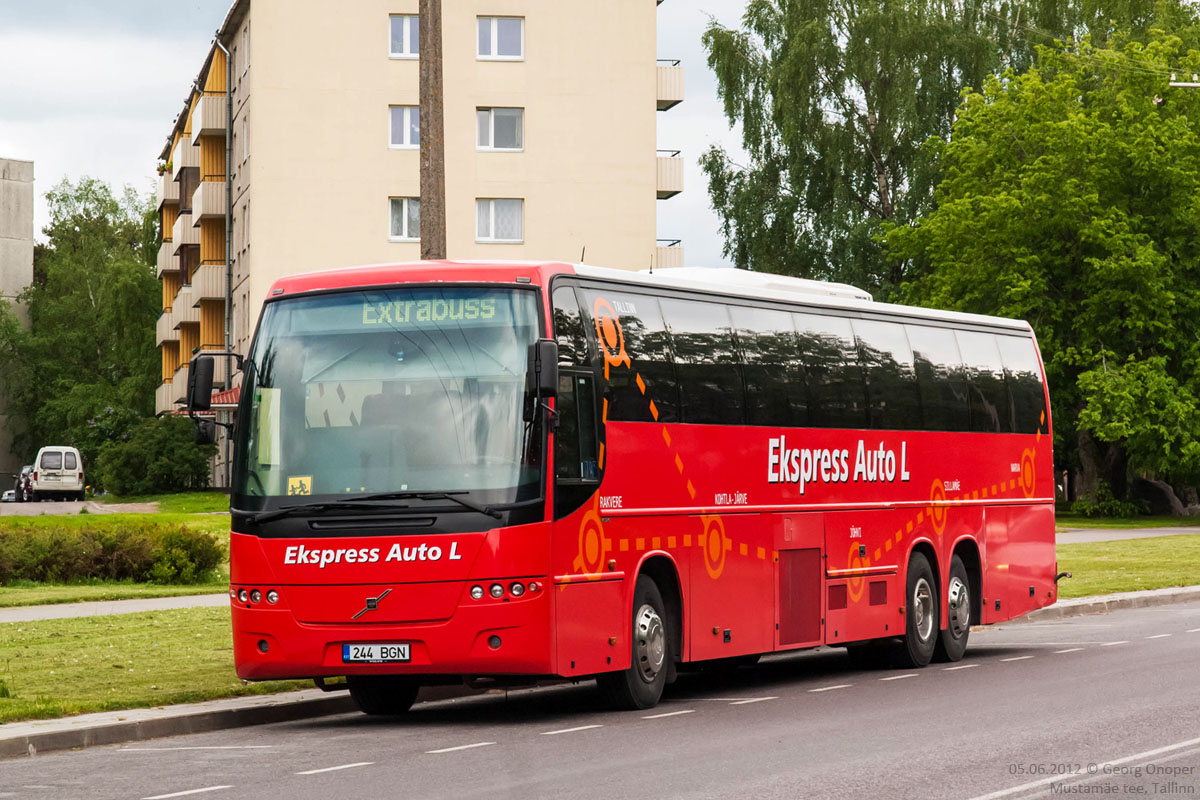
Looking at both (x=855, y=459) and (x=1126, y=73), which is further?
(x=1126, y=73)

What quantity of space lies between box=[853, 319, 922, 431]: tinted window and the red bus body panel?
23 cm

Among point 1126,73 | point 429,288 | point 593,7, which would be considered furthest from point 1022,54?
point 429,288

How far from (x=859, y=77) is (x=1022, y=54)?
6.14 m

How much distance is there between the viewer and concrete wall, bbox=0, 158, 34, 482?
108625 mm

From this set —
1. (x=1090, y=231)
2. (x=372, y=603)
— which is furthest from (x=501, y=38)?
(x=372, y=603)

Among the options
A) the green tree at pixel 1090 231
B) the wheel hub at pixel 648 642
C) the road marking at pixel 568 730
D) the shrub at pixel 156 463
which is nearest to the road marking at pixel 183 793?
the road marking at pixel 568 730

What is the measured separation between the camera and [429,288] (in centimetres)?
1420

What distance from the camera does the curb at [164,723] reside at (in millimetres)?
12438

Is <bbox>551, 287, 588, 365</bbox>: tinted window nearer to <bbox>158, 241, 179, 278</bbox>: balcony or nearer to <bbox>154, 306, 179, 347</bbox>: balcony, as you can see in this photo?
<bbox>154, 306, 179, 347</bbox>: balcony

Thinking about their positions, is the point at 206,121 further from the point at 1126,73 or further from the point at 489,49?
the point at 1126,73

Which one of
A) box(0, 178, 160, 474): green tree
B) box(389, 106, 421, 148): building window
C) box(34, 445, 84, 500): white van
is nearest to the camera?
box(389, 106, 421, 148): building window

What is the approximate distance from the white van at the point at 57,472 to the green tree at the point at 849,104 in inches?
1267

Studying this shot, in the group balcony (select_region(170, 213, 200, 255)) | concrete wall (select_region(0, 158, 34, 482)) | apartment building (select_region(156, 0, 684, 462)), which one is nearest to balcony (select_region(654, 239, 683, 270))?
apartment building (select_region(156, 0, 684, 462))

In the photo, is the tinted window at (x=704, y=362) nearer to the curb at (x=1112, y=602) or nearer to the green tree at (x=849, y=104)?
the curb at (x=1112, y=602)
